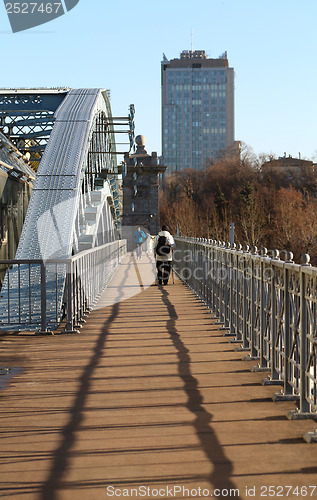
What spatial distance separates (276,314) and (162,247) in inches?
458

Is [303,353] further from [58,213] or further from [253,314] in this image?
[58,213]

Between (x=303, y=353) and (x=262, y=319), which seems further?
(x=262, y=319)

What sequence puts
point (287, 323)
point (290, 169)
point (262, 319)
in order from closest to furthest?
point (287, 323) < point (262, 319) < point (290, 169)

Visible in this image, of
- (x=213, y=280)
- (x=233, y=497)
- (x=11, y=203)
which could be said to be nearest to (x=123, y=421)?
(x=233, y=497)

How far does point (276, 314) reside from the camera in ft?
20.7

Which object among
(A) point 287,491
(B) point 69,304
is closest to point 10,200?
(B) point 69,304

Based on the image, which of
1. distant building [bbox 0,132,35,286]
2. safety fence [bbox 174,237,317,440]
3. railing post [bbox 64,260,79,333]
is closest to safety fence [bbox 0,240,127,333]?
railing post [bbox 64,260,79,333]

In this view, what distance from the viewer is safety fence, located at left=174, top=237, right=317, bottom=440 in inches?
200

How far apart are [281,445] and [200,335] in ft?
16.5

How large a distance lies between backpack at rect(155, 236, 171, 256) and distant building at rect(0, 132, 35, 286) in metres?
3.80

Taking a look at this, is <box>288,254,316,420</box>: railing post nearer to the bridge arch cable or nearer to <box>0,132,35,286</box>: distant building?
the bridge arch cable

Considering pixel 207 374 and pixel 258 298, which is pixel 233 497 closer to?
pixel 207 374

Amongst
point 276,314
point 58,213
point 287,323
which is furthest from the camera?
point 58,213

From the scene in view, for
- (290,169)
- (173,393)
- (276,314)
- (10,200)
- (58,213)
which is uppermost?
(290,169)
